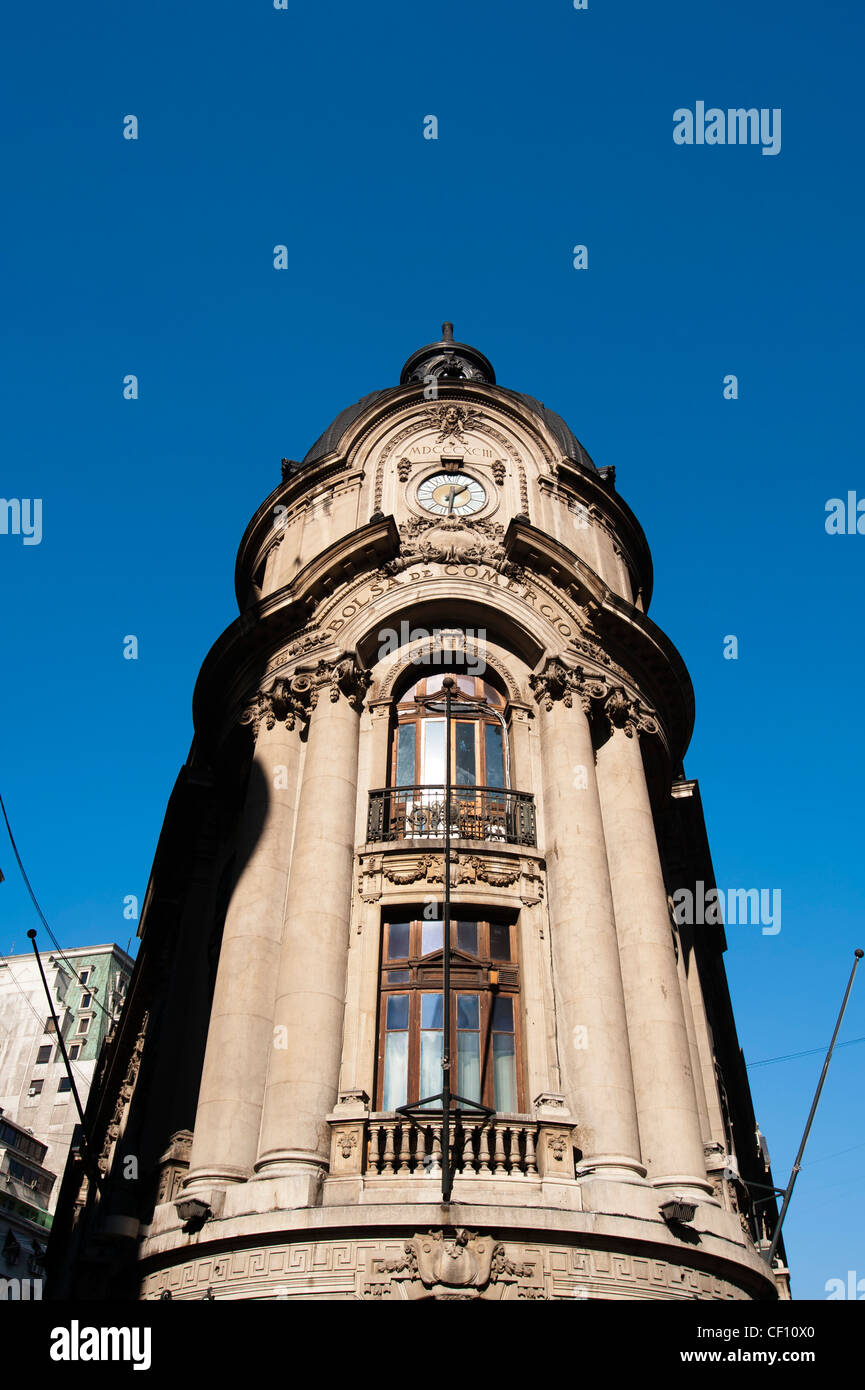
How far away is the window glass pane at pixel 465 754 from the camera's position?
21750 mm

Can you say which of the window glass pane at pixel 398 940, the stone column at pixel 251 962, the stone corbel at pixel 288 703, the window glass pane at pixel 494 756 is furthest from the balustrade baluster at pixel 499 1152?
the stone corbel at pixel 288 703

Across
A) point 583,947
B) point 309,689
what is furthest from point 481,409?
point 583,947

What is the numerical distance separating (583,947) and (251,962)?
222 inches

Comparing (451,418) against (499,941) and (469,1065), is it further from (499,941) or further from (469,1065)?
(469,1065)

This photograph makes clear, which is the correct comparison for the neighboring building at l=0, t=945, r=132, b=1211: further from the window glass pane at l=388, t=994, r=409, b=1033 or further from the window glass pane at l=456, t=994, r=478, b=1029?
the window glass pane at l=456, t=994, r=478, b=1029

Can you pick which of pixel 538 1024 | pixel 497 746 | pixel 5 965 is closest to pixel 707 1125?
pixel 538 1024

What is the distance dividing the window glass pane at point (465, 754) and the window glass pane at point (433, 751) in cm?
29

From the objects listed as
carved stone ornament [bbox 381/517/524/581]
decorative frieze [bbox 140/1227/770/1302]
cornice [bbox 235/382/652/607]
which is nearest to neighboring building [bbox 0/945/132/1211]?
cornice [bbox 235/382/652/607]

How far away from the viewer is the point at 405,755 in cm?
2225

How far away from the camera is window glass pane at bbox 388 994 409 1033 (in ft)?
60.8

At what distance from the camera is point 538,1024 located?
60.6 ft

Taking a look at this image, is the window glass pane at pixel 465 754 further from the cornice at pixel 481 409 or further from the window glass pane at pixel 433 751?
the cornice at pixel 481 409
